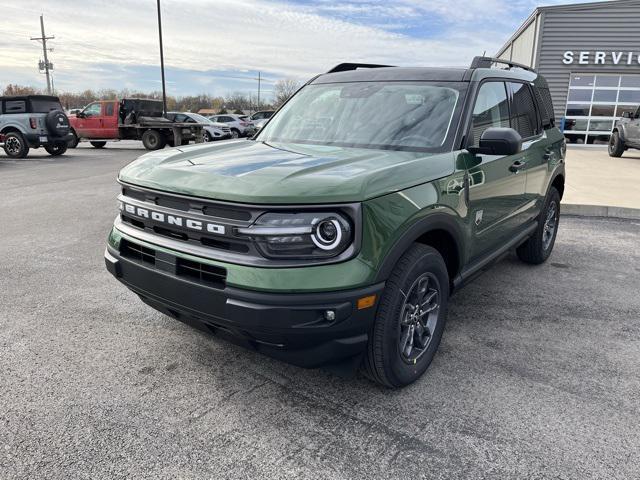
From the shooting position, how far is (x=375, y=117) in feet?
11.5

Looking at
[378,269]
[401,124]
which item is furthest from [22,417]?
[401,124]

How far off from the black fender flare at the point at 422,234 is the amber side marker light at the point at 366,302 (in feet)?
0.28

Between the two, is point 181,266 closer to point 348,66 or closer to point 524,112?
point 348,66

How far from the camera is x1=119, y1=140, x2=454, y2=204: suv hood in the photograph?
7.63 ft

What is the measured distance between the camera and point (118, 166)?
1445 centimetres

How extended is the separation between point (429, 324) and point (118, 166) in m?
13.3

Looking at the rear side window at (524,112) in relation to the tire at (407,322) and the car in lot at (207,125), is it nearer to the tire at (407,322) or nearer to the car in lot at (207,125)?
the tire at (407,322)

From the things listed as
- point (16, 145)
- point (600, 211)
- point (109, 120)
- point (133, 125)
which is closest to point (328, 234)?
point (600, 211)

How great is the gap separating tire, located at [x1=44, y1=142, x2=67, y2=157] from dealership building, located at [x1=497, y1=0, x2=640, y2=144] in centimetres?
1770

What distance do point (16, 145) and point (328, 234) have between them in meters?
17.1

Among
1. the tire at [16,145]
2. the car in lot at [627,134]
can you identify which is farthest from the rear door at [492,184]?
the tire at [16,145]

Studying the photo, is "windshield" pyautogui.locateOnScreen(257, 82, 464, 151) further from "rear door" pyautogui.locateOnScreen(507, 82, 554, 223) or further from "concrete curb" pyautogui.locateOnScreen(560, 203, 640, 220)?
"concrete curb" pyautogui.locateOnScreen(560, 203, 640, 220)

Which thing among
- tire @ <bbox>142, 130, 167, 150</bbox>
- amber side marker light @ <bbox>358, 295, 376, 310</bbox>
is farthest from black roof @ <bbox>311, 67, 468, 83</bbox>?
tire @ <bbox>142, 130, 167, 150</bbox>

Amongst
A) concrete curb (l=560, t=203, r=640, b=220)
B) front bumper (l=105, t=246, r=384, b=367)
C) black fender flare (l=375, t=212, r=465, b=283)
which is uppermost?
black fender flare (l=375, t=212, r=465, b=283)
